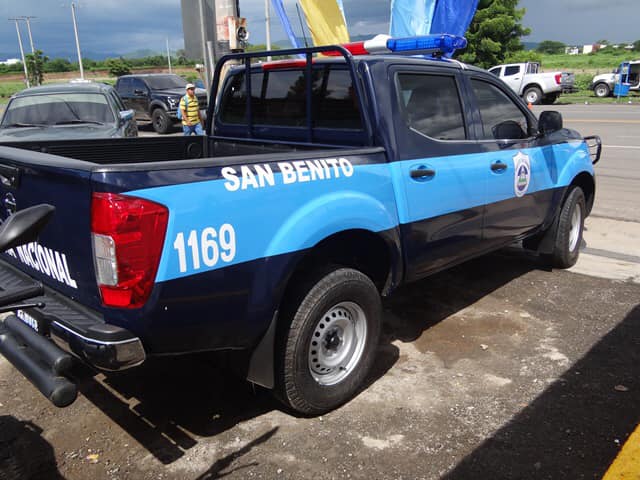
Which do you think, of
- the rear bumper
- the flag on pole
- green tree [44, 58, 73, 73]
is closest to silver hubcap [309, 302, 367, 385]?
the rear bumper

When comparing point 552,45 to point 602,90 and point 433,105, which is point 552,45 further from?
point 433,105

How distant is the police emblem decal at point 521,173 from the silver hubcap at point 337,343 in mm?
1986

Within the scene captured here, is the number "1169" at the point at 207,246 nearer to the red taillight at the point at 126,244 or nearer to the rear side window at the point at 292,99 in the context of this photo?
the red taillight at the point at 126,244

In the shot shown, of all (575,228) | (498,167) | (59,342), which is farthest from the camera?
(575,228)

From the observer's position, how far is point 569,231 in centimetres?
552

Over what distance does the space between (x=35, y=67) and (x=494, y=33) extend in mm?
43953

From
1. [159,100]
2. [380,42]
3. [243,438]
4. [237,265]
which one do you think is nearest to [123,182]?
[237,265]

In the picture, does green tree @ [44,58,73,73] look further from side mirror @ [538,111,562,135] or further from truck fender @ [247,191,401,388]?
truck fender @ [247,191,401,388]

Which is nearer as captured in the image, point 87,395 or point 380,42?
point 87,395

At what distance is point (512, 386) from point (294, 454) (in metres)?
1.49

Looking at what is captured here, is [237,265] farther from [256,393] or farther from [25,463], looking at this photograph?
[25,463]

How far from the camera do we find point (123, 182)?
232 centimetres

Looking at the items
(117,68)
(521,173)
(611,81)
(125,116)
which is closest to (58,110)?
(125,116)

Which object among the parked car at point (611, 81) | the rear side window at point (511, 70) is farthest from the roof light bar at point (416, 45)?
the parked car at point (611, 81)
